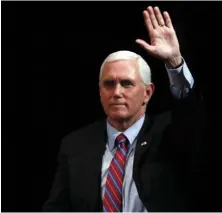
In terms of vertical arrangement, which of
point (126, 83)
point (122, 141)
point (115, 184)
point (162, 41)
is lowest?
point (115, 184)

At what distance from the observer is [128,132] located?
69.7 inches

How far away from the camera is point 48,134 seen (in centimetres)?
219

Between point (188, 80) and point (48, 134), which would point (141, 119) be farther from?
point (48, 134)

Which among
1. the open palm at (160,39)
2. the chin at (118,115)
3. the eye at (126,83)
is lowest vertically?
the chin at (118,115)

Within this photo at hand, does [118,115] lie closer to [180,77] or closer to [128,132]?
[128,132]

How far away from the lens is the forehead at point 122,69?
1.73m

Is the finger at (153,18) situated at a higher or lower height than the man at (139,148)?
higher

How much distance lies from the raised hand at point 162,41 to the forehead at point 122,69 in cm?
11

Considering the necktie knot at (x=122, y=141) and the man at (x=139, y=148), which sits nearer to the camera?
the man at (x=139, y=148)

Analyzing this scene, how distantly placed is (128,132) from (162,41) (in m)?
0.37

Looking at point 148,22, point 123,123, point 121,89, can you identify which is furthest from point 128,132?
point 148,22

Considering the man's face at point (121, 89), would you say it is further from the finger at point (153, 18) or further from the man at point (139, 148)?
the finger at point (153, 18)

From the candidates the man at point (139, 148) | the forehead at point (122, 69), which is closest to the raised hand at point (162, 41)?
the man at point (139, 148)

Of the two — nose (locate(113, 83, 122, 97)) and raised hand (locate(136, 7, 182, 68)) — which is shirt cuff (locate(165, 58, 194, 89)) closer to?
raised hand (locate(136, 7, 182, 68))
